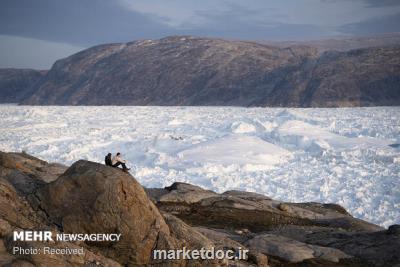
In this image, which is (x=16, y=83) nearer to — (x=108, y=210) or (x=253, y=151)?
(x=253, y=151)

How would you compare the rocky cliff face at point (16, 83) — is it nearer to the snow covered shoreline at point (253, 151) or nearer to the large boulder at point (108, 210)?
the snow covered shoreline at point (253, 151)

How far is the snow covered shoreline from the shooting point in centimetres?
1573

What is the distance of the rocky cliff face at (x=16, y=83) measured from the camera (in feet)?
316

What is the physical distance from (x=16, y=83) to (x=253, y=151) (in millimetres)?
93039

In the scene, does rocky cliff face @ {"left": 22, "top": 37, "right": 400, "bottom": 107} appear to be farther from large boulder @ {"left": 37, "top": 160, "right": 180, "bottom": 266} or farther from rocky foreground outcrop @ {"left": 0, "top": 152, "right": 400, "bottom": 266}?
large boulder @ {"left": 37, "top": 160, "right": 180, "bottom": 266}

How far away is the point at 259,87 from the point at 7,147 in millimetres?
52454

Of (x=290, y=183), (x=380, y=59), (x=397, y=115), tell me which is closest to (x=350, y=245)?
(x=290, y=183)

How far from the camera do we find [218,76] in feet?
255

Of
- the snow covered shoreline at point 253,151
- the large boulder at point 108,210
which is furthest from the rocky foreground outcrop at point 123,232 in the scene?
the snow covered shoreline at point 253,151

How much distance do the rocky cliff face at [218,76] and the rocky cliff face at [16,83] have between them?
4908mm

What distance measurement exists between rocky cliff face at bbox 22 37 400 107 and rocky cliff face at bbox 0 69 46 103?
491 cm

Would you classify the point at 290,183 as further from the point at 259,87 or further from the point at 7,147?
the point at 259,87

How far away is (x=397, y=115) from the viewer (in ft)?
110

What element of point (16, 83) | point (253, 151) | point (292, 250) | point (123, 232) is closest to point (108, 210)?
point (123, 232)
